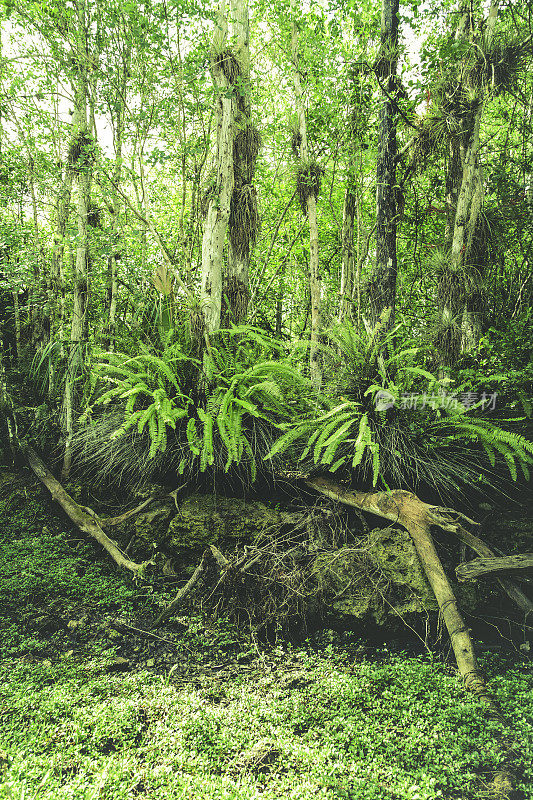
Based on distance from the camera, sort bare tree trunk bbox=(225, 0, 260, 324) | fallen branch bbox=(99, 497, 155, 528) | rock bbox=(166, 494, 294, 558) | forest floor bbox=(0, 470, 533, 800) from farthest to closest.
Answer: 1. bare tree trunk bbox=(225, 0, 260, 324)
2. fallen branch bbox=(99, 497, 155, 528)
3. rock bbox=(166, 494, 294, 558)
4. forest floor bbox=(0, 470, 533, 800)

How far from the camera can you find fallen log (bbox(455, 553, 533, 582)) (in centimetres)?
232

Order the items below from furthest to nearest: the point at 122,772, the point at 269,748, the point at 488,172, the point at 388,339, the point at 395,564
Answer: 1. the point at 488,172
2. the point at 388,339
3. the point at 395,564
4. the point at 269,748
5. the point at 122,772

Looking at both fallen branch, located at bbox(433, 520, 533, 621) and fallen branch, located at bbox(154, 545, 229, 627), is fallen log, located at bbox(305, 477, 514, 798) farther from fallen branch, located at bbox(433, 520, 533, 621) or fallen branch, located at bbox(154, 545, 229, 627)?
fallen branch, located at bbox(154, 545, 229, 627)

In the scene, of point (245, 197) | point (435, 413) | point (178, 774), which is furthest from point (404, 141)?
point (178, 774)

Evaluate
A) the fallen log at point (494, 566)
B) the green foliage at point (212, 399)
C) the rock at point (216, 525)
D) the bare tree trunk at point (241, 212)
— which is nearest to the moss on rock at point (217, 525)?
the rock at point (216, 525)

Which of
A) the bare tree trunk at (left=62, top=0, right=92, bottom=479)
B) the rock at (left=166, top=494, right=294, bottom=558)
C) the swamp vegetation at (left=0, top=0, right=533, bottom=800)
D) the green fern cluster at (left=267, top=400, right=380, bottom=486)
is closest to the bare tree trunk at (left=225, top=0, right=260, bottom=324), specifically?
the swamp vegetation at (left=0, top=0, right=533, bottom=800)

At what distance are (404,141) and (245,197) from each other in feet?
6.34

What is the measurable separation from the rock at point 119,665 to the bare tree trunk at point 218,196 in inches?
97.4

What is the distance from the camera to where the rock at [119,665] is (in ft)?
8.00

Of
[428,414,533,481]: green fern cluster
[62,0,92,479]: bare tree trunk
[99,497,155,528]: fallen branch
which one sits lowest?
[99,497,155,528]: fallen branch

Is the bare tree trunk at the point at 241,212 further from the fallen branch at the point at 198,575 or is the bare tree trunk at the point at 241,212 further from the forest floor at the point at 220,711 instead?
the forest floor at the point at 220,711

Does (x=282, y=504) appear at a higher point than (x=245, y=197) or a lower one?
lower

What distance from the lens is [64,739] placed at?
1.99 meters

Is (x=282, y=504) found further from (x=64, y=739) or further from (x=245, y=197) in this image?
(x=245, y=197)
